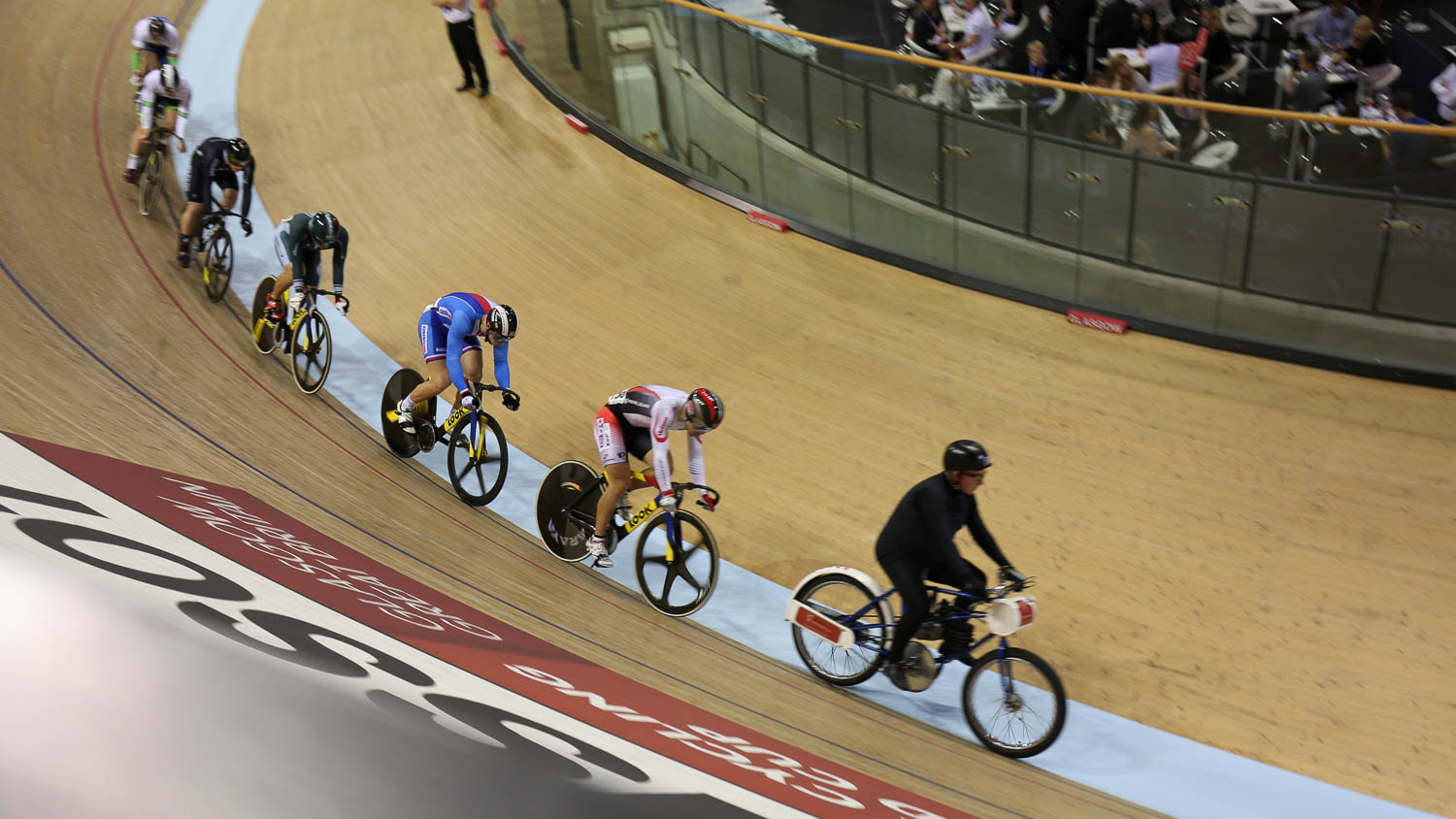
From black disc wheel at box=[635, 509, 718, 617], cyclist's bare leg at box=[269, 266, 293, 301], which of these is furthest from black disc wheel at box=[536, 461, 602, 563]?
cyclist's bare leg at box=[269, 266, 293, 301]

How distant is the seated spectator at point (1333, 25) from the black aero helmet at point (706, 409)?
22.2ft

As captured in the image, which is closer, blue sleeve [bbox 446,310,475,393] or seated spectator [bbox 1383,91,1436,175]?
blue sleeve [bbox 446,310,475,393]

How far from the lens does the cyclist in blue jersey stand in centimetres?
551

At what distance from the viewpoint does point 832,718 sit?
466 centimetres

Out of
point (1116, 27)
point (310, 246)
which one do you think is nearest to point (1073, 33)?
point (1116, 27)

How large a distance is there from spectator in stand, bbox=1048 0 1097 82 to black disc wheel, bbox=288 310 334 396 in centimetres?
631

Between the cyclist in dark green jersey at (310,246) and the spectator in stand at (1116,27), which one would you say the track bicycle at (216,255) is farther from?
the spectator in stand at (1116,27)

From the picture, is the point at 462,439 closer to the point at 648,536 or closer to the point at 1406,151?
the point at 648,536

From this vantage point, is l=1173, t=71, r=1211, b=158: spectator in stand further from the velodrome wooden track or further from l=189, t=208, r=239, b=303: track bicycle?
l=189, t=208, r=239, b=303: track bicycle

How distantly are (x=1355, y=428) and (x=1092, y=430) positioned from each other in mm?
1355

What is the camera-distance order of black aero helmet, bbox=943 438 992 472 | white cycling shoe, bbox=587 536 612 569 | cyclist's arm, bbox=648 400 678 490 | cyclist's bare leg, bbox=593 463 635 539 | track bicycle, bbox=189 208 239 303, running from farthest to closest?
track bicycle, bbox=189 208 239 303 < white cycling shoe, bbox=587 536 612 569 < cyclist's bare leg, bbox=593 463 635 539 < cyclist's arm, bbox=648 400 678 490 < black aero helmet, bbox=943 438 992 472

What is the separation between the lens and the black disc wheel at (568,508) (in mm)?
5469

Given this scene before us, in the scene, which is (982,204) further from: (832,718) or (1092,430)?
(832,718)

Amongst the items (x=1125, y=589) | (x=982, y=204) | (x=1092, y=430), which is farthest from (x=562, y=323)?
(x=1125, y=589)
